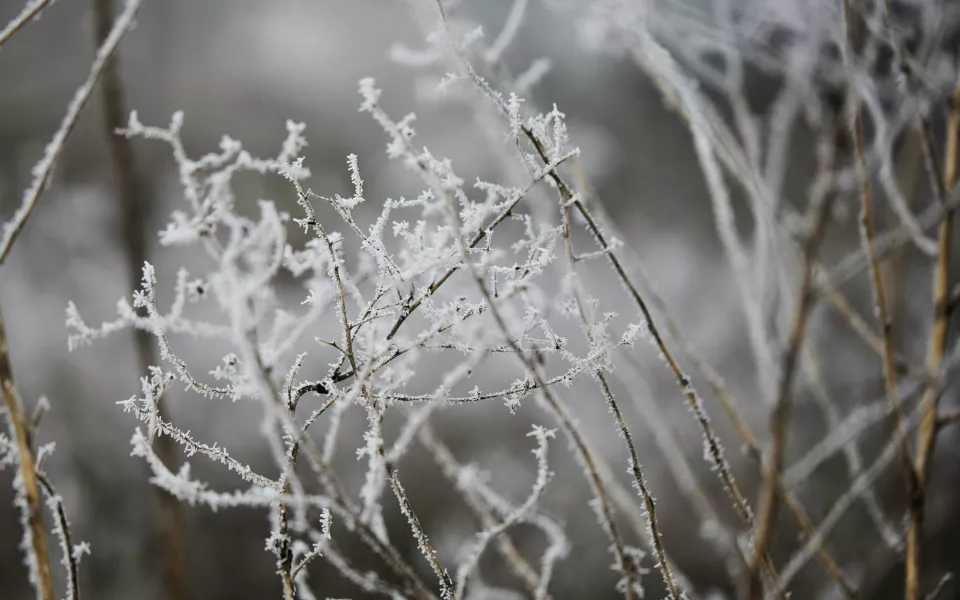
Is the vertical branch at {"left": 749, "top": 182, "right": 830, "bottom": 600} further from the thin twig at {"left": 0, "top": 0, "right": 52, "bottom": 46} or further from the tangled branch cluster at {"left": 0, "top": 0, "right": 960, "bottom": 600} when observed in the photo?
the thin twig at {"left": 0, "top": 0, "right": 52, "bottom": 46}

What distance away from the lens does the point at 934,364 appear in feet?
2.49

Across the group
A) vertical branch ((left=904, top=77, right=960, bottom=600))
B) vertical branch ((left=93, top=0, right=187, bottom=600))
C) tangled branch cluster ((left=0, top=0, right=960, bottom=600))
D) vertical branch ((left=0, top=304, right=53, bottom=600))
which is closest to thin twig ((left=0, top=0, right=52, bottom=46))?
tangled branch cluster ((left=0, top=0, right=960, bottom=600))

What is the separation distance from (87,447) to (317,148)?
3175mm

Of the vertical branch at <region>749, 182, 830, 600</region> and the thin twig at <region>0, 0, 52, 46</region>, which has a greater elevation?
the thin twig at <region>0, 0, 52, 46</region>

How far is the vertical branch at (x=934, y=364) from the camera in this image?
72 centimetres

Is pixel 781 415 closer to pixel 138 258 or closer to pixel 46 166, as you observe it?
pixel 46 166

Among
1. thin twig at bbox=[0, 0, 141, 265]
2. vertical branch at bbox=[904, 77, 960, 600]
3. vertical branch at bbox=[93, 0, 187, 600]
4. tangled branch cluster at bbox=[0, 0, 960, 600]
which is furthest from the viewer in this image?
vertical branch at bbox=[93, 0, 187, 600]

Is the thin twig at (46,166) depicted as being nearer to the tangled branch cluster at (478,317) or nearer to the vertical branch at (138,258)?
the tangled branch cluster at (478,317)

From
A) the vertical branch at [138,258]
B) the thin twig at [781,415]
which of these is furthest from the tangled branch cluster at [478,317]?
the vertical branch at [138,258]

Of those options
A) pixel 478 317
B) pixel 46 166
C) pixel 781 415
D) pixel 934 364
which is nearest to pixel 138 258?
pixel 46 166

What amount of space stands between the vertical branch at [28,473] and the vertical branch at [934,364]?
3.19ft

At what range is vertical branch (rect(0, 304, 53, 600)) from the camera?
1.79 ft

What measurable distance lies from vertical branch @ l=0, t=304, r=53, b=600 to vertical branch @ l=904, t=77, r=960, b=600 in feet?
3.19

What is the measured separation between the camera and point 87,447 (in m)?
4.86
